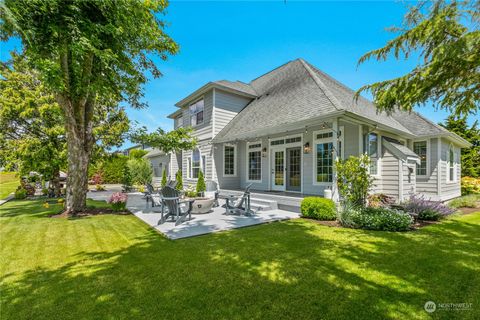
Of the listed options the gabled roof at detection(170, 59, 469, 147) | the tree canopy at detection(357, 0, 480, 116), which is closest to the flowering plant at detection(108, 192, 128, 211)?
the gabled roof at detection(170, 59, 469, 147)

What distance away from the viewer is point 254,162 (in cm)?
1223

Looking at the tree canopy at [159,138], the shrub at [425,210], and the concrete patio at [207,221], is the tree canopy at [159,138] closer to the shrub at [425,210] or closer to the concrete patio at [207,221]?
the concrete patio at [207,221]

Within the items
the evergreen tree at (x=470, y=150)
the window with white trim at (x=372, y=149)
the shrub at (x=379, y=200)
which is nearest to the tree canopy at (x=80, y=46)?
the window with white trim at (x=372, y=149)

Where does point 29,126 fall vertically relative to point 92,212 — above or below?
above

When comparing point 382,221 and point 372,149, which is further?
point 372,149

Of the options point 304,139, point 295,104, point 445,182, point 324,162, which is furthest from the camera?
point 445,182

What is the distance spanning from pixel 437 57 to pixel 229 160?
33.1 feet

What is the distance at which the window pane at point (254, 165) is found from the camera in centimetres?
1198

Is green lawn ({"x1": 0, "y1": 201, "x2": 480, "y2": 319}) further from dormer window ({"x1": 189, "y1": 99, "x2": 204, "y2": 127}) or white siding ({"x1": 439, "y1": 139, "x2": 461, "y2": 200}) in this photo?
dormer window ({"x1": 189, "y1": 99, "x2": 204, "y2": 127})

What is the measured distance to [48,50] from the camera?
20.3 ft

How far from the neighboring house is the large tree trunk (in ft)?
20.0

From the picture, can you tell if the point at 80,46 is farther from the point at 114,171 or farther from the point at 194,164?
the point at 114,171

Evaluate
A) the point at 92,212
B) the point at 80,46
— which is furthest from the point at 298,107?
the point at 92,212

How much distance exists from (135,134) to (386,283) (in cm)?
1072
